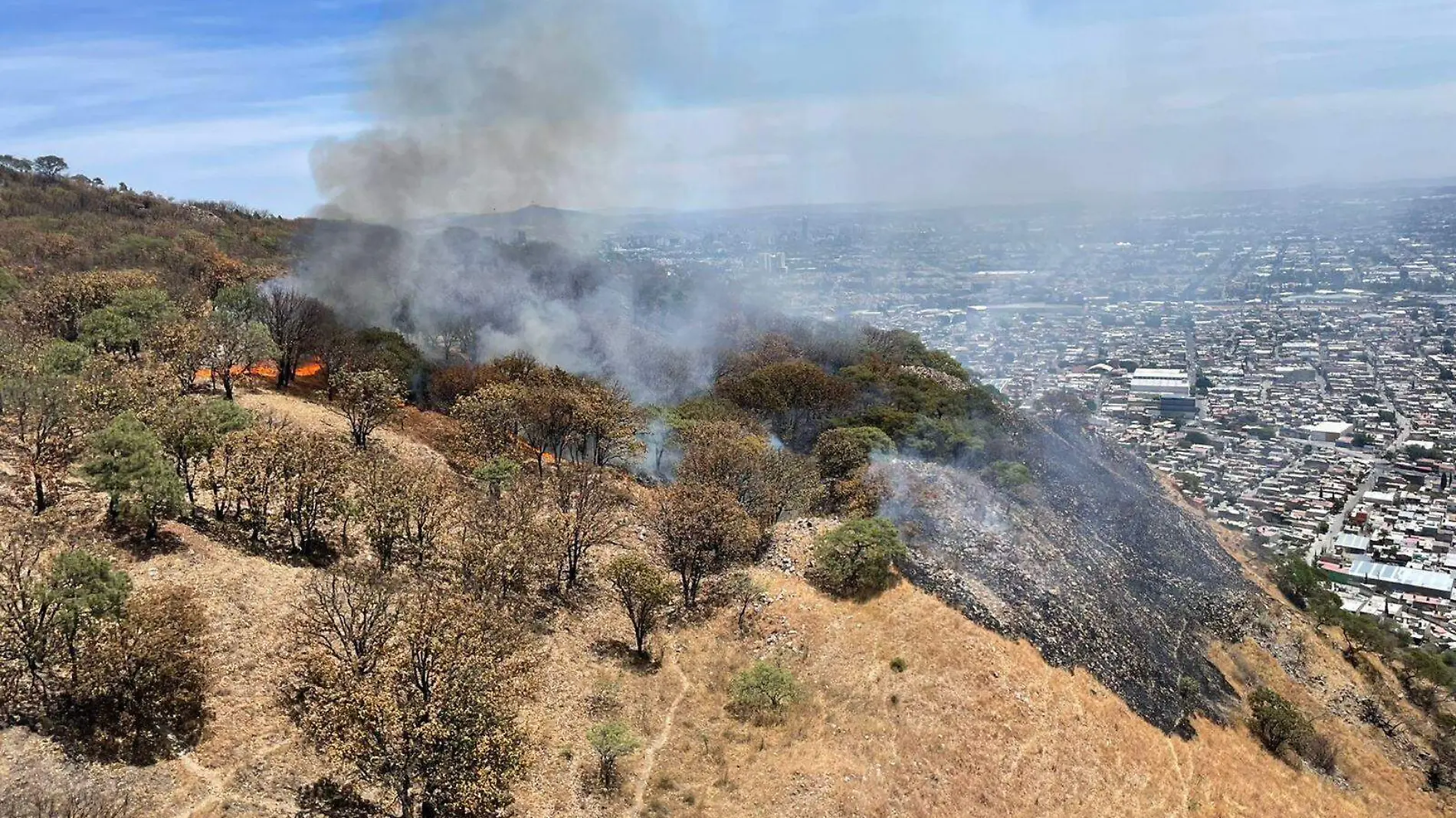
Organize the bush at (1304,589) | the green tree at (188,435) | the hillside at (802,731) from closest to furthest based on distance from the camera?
the hillside at (802,731)
the green tree at (188,435)
the bush at (1304,589)

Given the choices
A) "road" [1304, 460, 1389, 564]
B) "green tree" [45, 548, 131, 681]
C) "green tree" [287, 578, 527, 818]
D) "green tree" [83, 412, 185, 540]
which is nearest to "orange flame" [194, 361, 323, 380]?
"green tree" [83, 412, 185, 540]

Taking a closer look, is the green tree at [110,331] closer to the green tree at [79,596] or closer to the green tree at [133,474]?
the green tree at [133,474]

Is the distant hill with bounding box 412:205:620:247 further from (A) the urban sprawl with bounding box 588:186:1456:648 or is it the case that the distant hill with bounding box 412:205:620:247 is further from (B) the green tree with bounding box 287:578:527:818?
(B) the green tree with bounding box 287:578:527:818

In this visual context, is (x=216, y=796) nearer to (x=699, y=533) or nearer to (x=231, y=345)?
(x=699, y=533)

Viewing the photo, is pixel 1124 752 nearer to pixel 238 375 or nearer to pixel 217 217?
pixel 238 375

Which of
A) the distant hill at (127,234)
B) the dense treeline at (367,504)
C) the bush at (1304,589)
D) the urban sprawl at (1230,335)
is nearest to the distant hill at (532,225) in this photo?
the urban sprawl at (1230,335)
